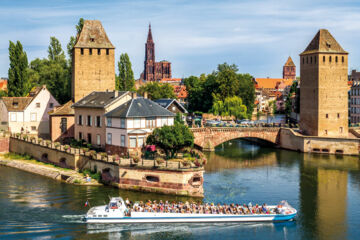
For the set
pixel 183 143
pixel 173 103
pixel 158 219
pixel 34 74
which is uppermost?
pixel 34 74

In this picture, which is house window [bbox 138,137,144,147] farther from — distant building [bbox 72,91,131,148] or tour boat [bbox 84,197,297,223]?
tour boat [bbox 84,197,297,223]

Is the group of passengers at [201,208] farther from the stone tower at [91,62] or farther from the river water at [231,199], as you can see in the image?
the stone tower at [91,62]

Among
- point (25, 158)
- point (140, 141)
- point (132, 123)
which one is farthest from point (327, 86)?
point (25, 158)

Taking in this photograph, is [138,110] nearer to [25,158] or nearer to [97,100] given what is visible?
[97,100]

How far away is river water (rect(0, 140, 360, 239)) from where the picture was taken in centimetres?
3778

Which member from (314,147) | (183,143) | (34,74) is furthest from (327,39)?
(34,74)

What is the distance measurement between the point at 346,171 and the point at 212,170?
17.6 metres

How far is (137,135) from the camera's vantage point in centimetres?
5512

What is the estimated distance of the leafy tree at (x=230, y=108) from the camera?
104m

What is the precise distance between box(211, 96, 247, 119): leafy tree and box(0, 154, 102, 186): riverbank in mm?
49795

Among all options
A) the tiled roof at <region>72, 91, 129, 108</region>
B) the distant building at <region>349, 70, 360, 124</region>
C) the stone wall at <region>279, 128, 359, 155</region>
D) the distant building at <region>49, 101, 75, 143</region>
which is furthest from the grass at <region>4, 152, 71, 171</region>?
the distant building at <region>349, 70, 360, 124</region>

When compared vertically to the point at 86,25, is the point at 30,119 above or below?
below

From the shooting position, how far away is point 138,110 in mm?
55875

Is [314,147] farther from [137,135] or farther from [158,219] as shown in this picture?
[158,219]
